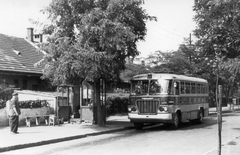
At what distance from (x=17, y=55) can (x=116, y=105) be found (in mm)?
9500

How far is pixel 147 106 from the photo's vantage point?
60.6 ft

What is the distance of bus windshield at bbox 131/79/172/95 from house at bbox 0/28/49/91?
963 centimetres

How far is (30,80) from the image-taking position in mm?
27625

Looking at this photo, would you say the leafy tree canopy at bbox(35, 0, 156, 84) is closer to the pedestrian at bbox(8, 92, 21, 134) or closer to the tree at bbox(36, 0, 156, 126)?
the tree at bbox(36, 0, 156, 126)

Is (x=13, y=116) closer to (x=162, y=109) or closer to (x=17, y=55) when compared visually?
(x=162, y=109)

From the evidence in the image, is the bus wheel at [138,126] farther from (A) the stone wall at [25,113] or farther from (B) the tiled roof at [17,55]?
(B) the tiled roof at [17,55]

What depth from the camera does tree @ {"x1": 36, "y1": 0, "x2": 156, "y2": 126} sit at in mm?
16250

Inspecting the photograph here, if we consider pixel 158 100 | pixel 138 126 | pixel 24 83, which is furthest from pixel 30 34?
pixel 158 100

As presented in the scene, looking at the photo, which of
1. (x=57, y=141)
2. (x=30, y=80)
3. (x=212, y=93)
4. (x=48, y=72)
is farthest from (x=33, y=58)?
(x=212, y=93)

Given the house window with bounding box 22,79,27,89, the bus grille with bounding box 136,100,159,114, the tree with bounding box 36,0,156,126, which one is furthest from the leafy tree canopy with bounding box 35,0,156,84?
the house window with bounding box 22,79,27,89

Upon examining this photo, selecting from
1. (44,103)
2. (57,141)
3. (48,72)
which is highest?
(48,72)

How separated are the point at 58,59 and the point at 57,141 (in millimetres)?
4607

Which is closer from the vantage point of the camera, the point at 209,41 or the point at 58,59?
the point at 58,59

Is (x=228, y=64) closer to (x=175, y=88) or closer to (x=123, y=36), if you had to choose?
(x=175, y=88)
